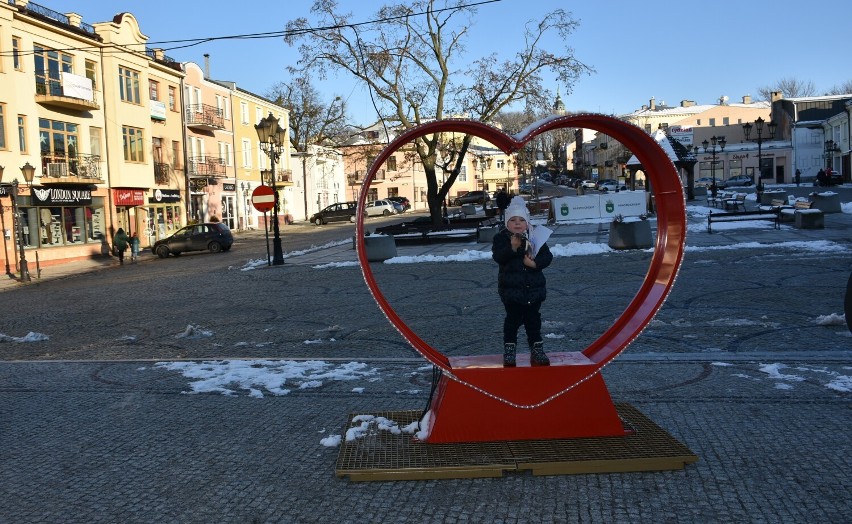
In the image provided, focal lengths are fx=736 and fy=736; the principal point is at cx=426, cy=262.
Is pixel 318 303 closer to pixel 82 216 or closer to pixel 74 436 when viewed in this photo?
pixel 74 436

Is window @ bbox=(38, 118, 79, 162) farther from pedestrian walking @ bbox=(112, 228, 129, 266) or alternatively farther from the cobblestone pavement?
the cobblestone pavement

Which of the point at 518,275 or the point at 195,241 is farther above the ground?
the point at 518,275

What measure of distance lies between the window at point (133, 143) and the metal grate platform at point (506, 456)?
111 feet

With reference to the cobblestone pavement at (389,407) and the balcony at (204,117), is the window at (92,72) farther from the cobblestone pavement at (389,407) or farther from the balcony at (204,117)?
the cobblestone pavement at (389,407)

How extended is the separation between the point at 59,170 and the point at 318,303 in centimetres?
2213

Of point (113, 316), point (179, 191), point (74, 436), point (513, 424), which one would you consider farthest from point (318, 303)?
point (179, 191)

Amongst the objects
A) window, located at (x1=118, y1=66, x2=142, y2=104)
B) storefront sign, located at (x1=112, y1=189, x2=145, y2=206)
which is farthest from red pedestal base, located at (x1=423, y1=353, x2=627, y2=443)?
window, located at (x1=118, y1=66, x2=142, y2=104)

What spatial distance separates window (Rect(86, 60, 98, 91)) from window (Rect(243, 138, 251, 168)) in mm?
20513

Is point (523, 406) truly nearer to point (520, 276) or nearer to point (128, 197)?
point (520, 276)

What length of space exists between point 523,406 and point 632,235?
15.4 m

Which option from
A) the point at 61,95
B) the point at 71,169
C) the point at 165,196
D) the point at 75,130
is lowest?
the point at 165,196

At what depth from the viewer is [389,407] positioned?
6.09 m

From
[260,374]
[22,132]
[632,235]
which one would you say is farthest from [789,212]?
[22,132]

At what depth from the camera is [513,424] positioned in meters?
4.97
